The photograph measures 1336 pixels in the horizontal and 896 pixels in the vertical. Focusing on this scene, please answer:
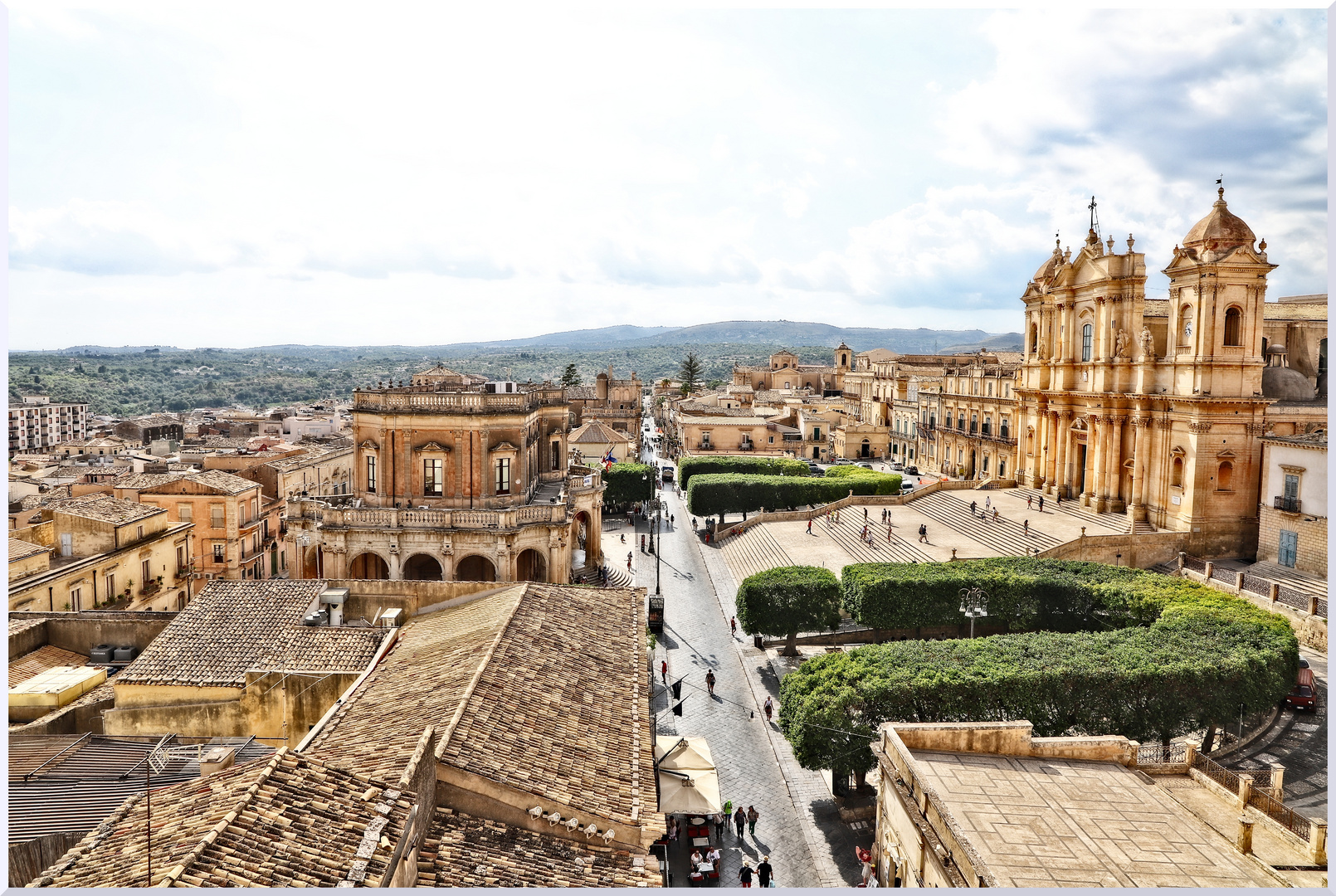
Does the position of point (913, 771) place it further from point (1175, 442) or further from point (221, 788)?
point (1175, 442)

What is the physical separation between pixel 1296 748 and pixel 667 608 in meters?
24.9

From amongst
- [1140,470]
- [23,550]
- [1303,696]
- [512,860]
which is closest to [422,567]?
[23,550]

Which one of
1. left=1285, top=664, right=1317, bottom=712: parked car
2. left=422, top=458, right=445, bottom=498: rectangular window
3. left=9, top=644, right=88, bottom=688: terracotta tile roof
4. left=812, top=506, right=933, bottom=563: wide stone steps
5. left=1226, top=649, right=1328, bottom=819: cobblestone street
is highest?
left=422, top=458, right=445, bottom=498: rectangular window

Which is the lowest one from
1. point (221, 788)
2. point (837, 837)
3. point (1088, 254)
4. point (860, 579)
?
point (837, 837)

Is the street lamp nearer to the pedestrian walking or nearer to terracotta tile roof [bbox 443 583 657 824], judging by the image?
terracotta tile roof [bbox 443 583 657 824]

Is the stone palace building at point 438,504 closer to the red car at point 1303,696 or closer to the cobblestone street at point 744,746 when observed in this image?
the cobblestone street at point 744,746

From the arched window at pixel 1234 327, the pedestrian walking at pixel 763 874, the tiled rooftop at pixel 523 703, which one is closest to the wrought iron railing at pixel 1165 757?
the pedestrian walking at pixel 763 874

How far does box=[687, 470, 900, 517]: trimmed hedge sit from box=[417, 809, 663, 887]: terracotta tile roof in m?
48.2

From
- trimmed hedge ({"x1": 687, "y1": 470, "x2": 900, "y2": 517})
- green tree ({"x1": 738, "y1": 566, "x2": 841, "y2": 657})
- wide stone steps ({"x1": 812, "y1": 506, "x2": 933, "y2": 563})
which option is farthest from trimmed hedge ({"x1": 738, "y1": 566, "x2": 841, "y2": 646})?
trimmed hedge ({"x1": 687, "y1": 470, "x2": 900, "y2": 517})

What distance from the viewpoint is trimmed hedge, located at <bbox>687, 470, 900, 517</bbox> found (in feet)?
200

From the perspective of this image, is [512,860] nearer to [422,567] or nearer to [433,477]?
[422,567]

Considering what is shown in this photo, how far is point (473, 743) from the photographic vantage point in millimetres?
14336

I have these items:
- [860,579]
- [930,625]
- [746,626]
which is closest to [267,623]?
[746,626]

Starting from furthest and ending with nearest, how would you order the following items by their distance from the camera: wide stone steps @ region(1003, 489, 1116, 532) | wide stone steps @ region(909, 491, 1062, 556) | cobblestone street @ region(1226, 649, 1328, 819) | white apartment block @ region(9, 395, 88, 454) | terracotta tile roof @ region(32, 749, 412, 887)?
white apartment block @ region(9, 395, 88, 454)
wide stone steps @ region(1003, 489, 1116, 532)
wide stone steps @ region(909, 491, 1062, 556)
cobblestone street @ region(1226, 649, 1328, 819)
terracotta tile roof @ region(32, 749, 412, 887)
